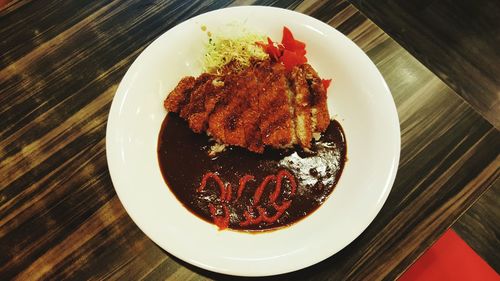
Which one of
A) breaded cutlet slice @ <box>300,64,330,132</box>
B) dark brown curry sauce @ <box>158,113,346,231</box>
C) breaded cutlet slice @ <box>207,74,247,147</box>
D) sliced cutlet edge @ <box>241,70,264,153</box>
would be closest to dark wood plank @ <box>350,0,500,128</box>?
breaded cutlet slice @ <box>300,64,330,132</box>

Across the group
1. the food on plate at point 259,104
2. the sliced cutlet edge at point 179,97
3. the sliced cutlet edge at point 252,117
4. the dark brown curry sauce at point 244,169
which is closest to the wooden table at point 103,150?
the dark brown curry sauce at point 244,169

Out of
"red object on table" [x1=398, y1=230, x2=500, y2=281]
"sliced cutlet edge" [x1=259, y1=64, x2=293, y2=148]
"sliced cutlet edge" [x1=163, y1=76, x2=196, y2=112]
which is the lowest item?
"red object on table" [x1=398, y1=230, x2=500, y2=281]

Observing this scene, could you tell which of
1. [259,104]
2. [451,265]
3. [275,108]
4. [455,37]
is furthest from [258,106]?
[455,37]

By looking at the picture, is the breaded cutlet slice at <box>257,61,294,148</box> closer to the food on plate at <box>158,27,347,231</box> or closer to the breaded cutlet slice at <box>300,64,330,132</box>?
the food on plate at <box>158,27,347,231</box>

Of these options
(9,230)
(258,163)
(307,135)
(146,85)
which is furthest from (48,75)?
(307,135)

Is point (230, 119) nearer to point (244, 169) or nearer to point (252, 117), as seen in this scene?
point (252, 117)

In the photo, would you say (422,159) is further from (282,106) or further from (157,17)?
(157,17)
